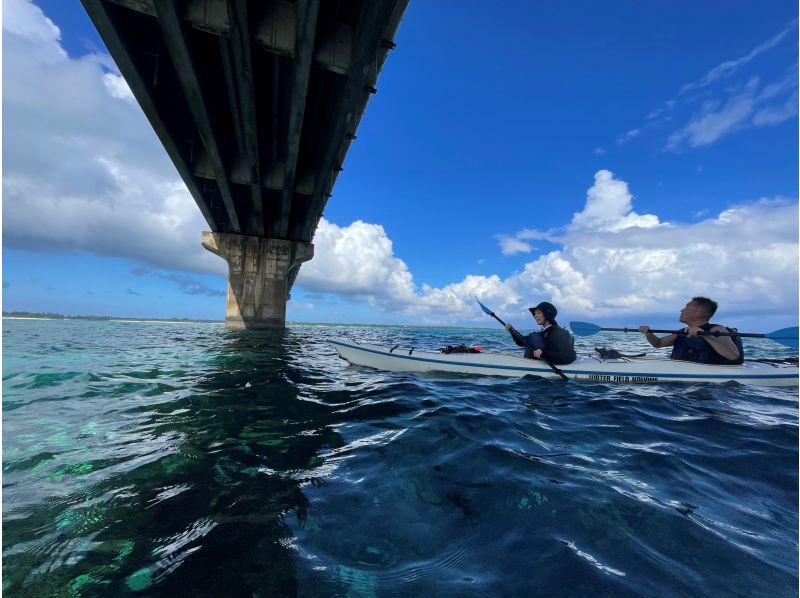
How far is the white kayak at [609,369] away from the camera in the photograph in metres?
7.77

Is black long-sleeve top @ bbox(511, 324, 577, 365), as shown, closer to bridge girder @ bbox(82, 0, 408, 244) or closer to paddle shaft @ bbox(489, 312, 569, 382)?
paddle shaft @ bbox(489, 312, 569, 382)

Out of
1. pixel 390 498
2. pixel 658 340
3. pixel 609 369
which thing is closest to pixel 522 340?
pixel 609 369

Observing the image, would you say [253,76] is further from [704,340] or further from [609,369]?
[704,340]

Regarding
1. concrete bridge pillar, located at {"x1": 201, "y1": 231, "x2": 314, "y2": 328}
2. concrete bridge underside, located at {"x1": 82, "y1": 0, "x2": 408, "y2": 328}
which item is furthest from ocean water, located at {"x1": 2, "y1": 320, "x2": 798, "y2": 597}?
concrete bridge pillar, located at {"x1": 201, "y1": 231, "x2": 314, "y2": 328}

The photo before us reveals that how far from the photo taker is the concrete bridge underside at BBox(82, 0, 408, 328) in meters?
6.90

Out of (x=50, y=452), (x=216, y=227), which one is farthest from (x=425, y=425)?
(x=216, y=227)

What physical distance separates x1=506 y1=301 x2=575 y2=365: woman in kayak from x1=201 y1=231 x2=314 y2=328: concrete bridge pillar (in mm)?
17949

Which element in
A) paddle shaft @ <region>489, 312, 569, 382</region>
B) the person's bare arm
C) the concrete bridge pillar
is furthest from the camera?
the concrete bridge pillar

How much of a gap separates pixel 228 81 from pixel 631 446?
11.2 meters

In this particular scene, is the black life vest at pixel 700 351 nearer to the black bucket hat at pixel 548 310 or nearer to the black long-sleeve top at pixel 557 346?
the black long-sleeve top at pixel 557 346

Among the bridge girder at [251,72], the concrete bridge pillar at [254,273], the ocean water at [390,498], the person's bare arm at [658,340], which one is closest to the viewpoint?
the ocean water at [390,498]

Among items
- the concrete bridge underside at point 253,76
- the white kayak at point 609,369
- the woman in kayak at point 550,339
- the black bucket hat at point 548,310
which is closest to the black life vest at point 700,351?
the white kayak at point 609,369

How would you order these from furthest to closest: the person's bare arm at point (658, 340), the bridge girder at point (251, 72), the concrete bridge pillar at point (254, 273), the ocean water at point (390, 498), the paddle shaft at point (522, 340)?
Answer: the concrete bridge pillar at point (254, 273) → the person's bare arm at point (658, 340) → the paddle shaft at point (522, 340) → the bridge girder at point (251, 72) → the ocean water at point (390, 498)

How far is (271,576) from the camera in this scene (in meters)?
2.04
